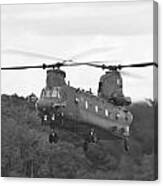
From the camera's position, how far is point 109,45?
3822mm

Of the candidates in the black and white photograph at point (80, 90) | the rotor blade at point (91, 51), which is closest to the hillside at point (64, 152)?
the black and white photograph at point (80, 90)

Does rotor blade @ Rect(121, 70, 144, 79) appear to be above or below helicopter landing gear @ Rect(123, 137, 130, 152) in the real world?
above

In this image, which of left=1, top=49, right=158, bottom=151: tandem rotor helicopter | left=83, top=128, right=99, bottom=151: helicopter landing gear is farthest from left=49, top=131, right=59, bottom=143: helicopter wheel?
left=83, top=128, right=99, bottom=151: helicopter landing gear

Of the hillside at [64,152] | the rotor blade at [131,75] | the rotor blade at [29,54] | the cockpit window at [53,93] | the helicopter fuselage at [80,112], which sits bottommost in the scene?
the hillside at [64,152]

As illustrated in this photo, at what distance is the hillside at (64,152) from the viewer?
149 inches

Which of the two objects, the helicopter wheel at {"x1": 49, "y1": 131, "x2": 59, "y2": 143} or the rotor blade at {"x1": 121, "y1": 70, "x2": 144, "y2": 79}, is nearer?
the rotor blade at {"x1": 121, "y1": 70, "x2": 144, "y2": 79}

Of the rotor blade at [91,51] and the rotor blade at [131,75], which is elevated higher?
the rotor blade at [91,51]

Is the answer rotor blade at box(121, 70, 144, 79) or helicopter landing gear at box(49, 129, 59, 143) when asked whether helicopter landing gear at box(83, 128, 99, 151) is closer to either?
helicopter landing gear at box(49, 129, 59, 143)

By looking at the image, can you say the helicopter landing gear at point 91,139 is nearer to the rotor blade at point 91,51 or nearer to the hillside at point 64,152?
the hillside at point 64,152

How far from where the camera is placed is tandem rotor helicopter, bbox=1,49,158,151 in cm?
382

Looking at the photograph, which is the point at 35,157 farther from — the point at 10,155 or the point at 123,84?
the point at 123,84

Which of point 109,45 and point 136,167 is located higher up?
point 109,45

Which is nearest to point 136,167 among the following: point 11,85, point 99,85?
point 99,85

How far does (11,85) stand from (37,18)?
0.35 metres
